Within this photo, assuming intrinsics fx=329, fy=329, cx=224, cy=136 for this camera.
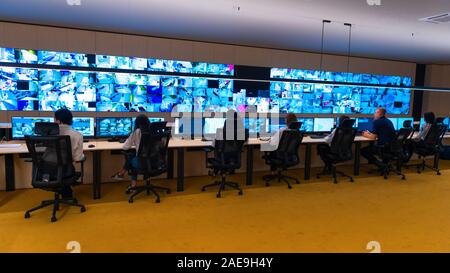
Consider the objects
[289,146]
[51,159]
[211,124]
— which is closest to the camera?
[51,159]

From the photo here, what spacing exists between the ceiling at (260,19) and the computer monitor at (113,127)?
1.50 meters

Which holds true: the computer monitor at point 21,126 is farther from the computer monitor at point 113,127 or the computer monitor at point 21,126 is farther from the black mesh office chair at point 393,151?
the black mesh office chair at point 393,151

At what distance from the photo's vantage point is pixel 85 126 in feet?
15.1

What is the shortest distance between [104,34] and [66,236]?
13.0 ft

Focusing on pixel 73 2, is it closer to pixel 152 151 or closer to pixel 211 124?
pixel 152 151

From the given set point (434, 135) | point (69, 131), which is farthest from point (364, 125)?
point (69, 131)

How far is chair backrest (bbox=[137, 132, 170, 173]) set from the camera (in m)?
4.20

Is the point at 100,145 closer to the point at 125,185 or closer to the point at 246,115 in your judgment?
the point at 125,185

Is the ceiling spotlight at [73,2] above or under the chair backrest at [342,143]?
above

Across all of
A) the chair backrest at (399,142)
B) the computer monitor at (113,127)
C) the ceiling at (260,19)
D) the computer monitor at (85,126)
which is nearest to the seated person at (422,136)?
the chair backrest at (399,142)

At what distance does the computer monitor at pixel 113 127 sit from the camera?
4.67 m

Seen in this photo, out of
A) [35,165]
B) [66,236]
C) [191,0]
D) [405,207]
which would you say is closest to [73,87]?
[35,165]

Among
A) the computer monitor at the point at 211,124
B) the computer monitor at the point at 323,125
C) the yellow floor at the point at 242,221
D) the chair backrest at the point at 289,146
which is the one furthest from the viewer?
the computer monitor at the point at 323,125

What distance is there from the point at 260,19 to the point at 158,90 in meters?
2.59
